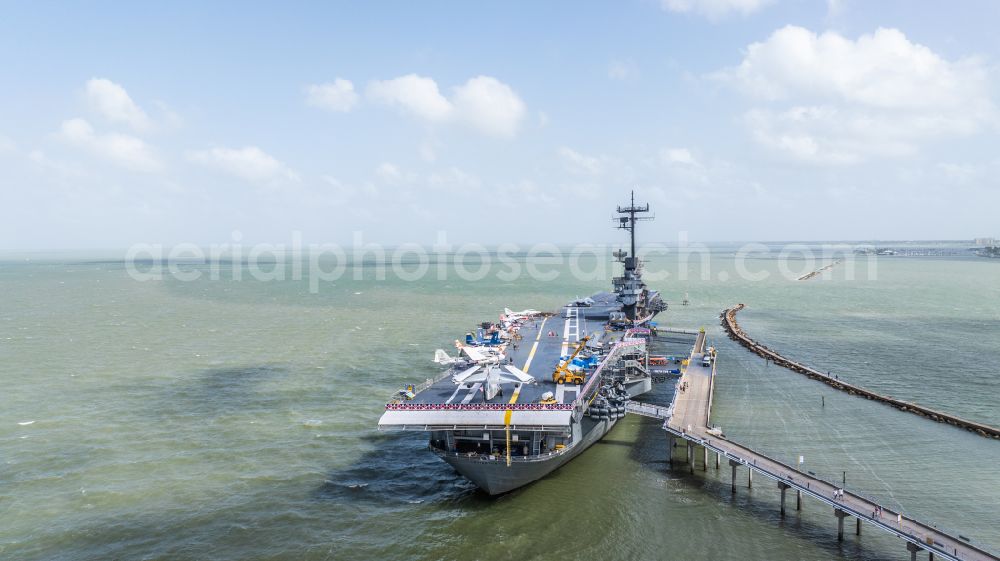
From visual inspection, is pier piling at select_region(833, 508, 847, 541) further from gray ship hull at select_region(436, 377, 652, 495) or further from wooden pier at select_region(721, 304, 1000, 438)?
wooden pier at select_region(721, 304, 1000, 438)

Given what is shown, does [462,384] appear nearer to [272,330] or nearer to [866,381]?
[866,381]

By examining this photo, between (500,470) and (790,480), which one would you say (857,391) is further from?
(500,470)

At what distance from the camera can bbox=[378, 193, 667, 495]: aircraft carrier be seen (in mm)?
31703

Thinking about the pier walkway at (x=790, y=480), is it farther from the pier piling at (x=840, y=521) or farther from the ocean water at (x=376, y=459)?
the ocean water at (x=376, y=459)

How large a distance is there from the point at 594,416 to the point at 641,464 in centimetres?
457

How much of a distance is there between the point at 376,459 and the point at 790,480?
1002 inches

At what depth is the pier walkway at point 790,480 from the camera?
989 inches

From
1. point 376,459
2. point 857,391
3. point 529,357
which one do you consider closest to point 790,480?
point 529,357

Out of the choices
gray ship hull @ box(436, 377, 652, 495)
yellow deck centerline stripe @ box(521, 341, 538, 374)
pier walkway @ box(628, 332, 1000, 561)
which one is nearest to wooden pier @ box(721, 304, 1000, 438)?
pier walkway @ box(628, 332, 1000, 561)

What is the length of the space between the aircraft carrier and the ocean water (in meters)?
2.68

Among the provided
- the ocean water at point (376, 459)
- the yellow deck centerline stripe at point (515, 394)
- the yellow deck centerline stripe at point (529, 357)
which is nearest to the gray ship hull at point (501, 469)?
the ocean water at point (376, 459)

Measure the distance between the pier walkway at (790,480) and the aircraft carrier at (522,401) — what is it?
403cm

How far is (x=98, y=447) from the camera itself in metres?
38.7

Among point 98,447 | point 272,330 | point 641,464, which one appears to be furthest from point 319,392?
point 272,330
